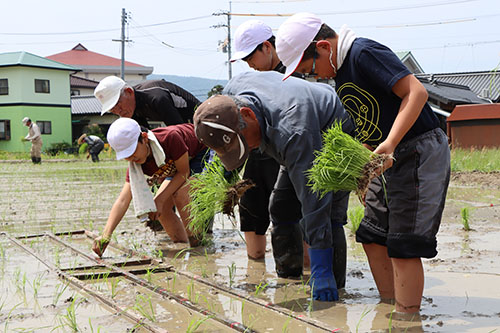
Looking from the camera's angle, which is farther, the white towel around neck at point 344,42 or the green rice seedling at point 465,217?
the green rice seedling at point 465,217

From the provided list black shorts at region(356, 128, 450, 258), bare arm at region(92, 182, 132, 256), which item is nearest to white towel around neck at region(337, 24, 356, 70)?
black shorts at region(356, 128, 450, 258)

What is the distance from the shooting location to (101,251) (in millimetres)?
4781

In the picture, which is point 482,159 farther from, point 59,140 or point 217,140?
point 59,140

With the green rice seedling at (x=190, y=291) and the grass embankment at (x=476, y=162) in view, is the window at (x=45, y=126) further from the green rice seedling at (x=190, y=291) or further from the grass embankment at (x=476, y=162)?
the green rice seedling at (x=190, y=291)

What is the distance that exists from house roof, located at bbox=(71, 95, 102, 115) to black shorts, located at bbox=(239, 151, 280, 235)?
37.3m

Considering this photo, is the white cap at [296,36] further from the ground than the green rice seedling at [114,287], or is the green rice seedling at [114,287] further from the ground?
the white cap at [296,36]

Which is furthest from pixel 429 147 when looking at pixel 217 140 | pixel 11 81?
pixel 11 81

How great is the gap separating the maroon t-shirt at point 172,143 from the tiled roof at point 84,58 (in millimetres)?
58097

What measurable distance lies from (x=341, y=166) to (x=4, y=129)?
36558 mm

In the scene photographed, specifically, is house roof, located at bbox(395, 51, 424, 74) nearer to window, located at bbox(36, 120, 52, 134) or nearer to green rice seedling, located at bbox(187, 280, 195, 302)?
window, located at bbox(36, 120, 52, 134)

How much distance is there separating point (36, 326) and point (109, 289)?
816 mm

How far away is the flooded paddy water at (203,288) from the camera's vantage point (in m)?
3.05

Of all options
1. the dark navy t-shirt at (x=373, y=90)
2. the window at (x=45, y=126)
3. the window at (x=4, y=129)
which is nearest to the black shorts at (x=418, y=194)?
the dark navy t-shirt at (x=373, y=90)

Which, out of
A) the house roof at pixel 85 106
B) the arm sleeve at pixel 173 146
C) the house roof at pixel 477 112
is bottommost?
the house roof at pixel 85 106
